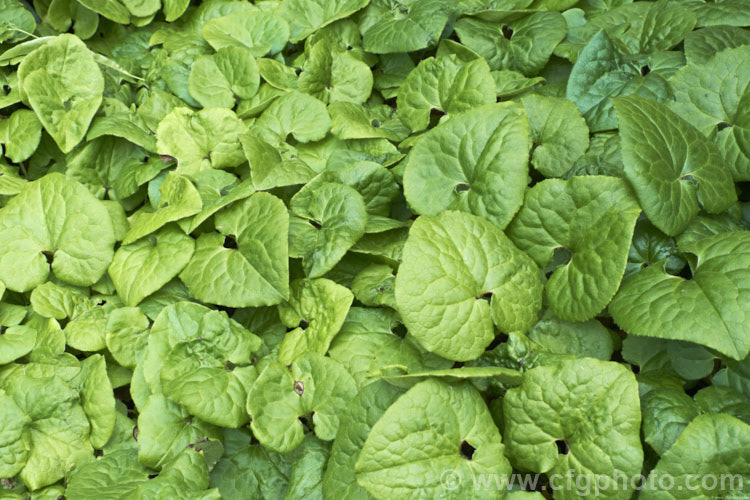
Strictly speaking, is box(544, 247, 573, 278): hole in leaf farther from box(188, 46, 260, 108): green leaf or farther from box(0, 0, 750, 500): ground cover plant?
box(188, 46, 260, 108): green leaf

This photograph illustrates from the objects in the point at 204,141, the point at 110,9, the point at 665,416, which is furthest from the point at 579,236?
the point at 110,9

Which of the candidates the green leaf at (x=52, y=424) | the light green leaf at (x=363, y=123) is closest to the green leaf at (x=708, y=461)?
the light green leaf at (x=363, y=123)

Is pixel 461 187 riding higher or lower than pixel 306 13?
lower

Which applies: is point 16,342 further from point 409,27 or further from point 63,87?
point 409,27

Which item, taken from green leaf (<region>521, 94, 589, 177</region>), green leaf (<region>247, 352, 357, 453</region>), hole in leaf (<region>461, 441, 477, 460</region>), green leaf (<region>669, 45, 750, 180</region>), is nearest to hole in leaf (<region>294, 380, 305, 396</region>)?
green leaf (<region>247, 352, 357, 453</region>)

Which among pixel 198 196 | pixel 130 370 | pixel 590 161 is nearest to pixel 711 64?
pixel 590 161

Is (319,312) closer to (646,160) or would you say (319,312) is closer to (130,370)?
(130,370)
